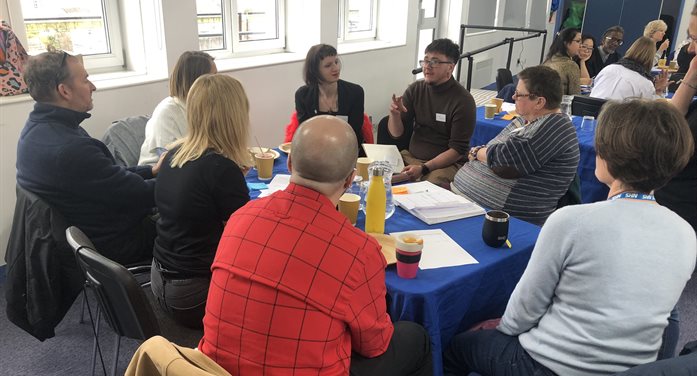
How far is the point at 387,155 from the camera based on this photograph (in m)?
2.51

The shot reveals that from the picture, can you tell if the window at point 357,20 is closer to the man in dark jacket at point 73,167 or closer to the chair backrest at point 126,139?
the chair backrest at point 126,139

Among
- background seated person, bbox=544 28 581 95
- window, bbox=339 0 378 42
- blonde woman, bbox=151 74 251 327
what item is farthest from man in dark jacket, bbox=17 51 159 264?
background seated person, bbox=544 28 581 95

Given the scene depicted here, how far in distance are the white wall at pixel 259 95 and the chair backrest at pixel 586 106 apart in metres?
2.00

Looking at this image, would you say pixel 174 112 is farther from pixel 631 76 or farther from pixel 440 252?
pixel 631 76

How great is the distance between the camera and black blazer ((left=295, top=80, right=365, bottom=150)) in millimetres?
3150

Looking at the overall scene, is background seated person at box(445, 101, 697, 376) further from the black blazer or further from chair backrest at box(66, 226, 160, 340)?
the black blazer

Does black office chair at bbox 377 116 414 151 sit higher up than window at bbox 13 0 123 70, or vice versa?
window at bbox 13 0 123 70

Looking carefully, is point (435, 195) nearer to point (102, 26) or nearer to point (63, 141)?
point (63, 141)

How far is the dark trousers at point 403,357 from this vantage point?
4.33ft

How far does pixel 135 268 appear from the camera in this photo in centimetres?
207

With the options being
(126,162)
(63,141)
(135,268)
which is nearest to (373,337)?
(135,268)

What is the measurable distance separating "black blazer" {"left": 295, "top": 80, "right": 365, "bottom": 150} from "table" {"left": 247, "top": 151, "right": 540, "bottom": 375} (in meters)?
1.41

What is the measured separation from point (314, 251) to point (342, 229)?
9 centimetres

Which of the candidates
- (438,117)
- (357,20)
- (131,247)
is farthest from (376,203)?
(357,20)
